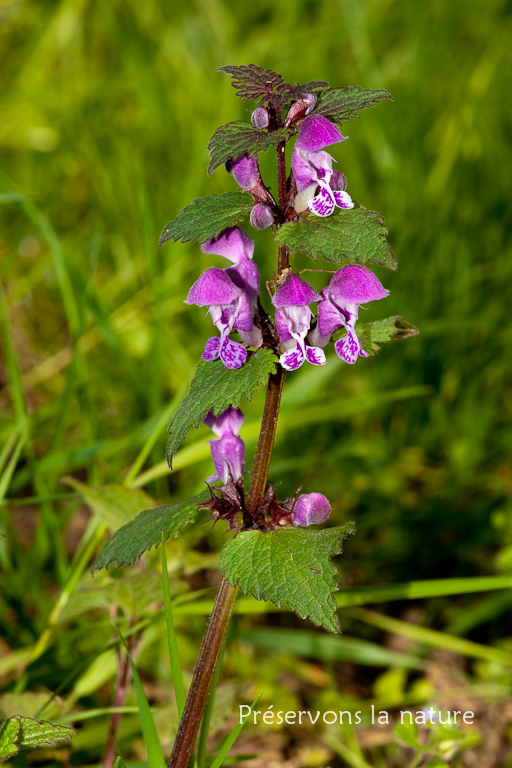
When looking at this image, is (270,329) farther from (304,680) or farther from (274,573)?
(304,680)

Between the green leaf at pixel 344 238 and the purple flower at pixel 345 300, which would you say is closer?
the green leaf at pixel 344 238

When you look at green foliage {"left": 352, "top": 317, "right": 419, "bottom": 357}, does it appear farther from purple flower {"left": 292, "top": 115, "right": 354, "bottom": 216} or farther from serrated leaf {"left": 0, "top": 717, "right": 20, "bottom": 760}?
serrated leaf {"left": 0, "top": 717, "right": 20, "bottom": 760}

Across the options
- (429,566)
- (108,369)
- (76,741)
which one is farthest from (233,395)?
(108,369)

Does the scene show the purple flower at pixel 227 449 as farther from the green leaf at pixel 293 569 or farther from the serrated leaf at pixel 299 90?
the serrated leaf at pixel 299 90

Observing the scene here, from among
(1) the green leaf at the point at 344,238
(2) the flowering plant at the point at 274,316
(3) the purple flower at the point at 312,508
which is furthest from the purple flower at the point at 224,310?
(3) the purple flower at the point at 312,508

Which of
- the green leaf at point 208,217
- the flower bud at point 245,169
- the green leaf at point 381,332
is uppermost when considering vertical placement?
the flower bud at point 245,169

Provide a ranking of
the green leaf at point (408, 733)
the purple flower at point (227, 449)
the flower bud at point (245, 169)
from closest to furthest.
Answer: the flower bud at point (245, 169)
the purple flower at point (227, 449)
the green leaf at point (408, 733)
